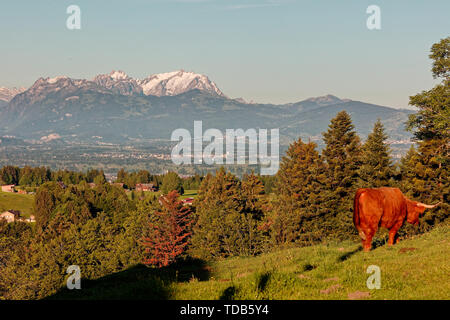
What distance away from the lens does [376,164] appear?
145 ft

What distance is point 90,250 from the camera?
66875 millimetres

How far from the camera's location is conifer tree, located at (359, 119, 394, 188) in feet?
140

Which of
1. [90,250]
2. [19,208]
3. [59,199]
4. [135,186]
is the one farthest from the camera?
[135,186]

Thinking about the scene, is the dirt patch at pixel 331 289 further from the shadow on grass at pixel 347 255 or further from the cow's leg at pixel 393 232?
the cow's leg at pixel 393 232

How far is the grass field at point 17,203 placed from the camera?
136 meters

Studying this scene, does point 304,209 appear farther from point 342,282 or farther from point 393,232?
point 342,282

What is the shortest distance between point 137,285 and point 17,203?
148 meters

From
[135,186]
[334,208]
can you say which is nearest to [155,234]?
[334,208]

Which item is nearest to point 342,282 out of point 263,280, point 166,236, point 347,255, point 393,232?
point 263,280

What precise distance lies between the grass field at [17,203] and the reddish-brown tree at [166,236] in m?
86.4
